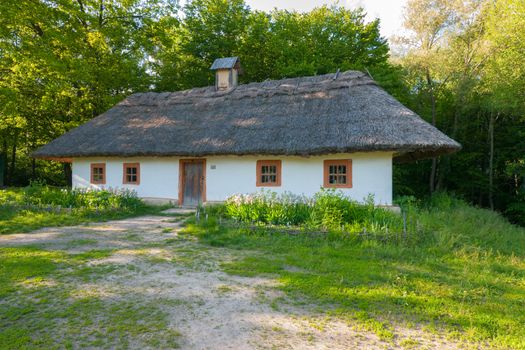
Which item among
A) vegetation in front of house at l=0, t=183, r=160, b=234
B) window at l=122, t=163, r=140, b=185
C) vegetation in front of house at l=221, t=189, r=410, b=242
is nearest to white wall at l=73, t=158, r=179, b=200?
window at l=122, t=163, r=140, b=185

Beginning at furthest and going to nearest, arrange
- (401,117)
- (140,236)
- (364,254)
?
(401,117)
(140,236)
(364,254)

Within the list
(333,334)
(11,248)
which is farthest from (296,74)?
(333,334)

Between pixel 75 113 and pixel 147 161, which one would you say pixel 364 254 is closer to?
pixel 147 161

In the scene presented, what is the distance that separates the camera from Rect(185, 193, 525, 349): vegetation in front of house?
356 centimetres

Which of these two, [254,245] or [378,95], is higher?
[378,95]

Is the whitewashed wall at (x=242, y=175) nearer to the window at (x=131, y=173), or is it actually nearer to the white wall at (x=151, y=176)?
the white wall at (x=151, y=176)

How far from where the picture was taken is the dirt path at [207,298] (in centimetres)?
303

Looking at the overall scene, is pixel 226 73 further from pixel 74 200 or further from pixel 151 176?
pixel 74 200

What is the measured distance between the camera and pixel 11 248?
6.00 m

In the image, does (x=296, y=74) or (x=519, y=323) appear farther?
(x=296, y=74)

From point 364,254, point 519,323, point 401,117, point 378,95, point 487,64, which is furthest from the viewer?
point 487,64

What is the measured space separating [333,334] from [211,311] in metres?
1.36

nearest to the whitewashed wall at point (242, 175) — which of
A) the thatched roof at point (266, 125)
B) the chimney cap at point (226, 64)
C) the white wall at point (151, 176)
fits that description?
the white wall at point (151, 176)

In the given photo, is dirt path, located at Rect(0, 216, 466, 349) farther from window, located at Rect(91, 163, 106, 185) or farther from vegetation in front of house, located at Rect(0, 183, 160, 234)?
window, located at Rect(91, 163, 106, 185)
